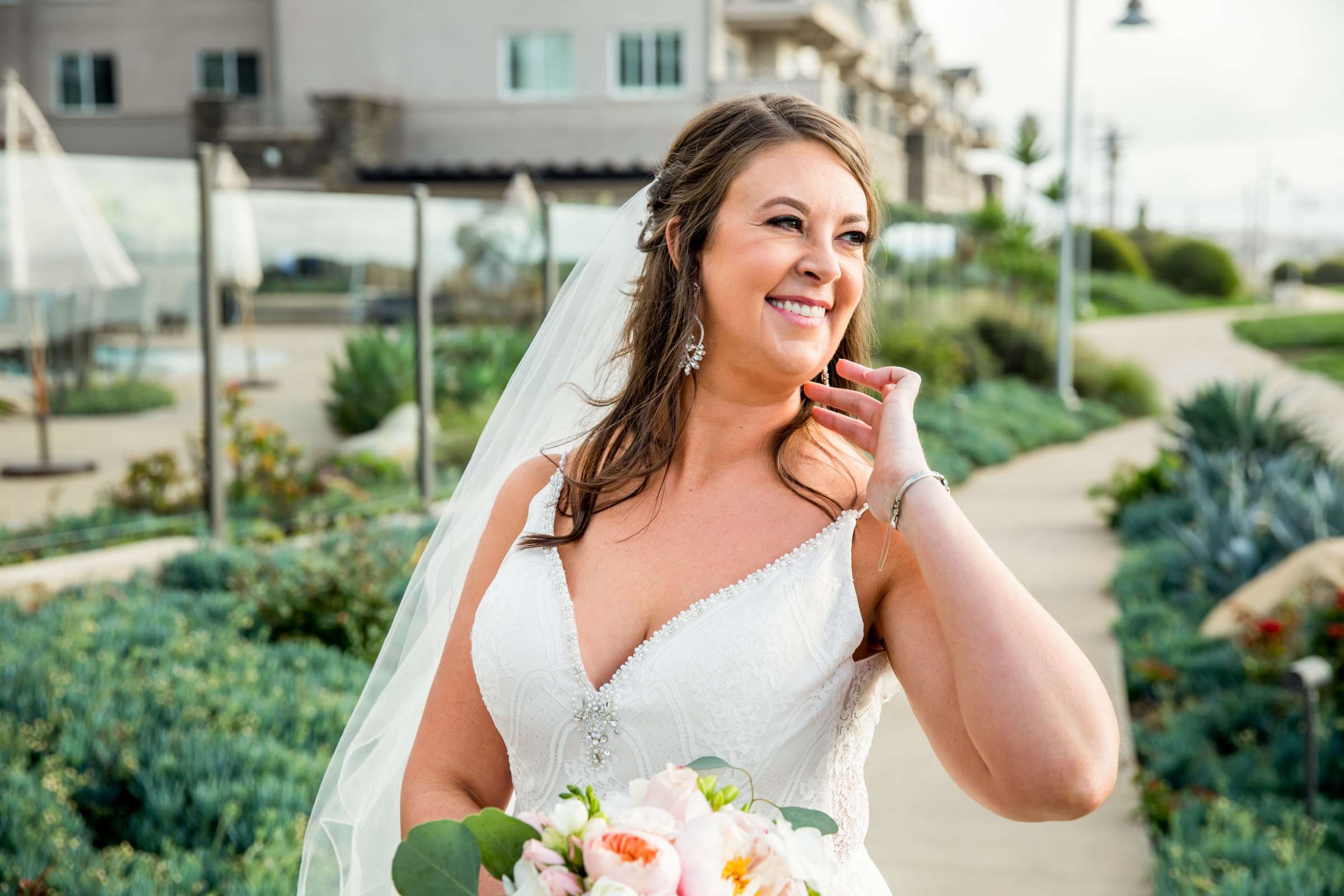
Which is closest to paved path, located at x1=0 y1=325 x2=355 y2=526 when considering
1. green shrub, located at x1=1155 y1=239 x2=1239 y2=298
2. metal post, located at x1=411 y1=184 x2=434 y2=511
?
metal post, located at x1=411 y1=184 x2=434 y2=511

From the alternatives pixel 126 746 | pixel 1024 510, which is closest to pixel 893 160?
pixel 1024 510

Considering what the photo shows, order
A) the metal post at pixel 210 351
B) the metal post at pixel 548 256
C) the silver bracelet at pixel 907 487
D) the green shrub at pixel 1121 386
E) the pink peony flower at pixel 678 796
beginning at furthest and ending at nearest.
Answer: the green shrub at pixel 1121 386 < the metal post at pixel 548 256 < the metal post at pixel 210 351 < the silver bracelet at pixel 907 487 < the pink peony flower at pixel 678 796

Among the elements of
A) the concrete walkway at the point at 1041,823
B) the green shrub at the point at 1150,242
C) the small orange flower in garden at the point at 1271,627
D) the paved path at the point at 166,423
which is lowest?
the concrete walkway at the point at 1041,823

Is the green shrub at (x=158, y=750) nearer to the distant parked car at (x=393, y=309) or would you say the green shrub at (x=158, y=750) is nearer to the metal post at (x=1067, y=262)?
the distant parked car at (x=393, y=309)

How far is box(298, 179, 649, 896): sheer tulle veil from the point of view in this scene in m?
2.65

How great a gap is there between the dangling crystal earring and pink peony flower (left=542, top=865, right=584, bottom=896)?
1151 mm

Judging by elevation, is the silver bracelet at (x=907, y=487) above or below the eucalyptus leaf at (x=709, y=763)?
above

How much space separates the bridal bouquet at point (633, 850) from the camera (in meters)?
1.37

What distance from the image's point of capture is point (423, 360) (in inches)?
373

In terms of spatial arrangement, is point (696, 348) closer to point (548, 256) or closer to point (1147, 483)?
point (548, 256)

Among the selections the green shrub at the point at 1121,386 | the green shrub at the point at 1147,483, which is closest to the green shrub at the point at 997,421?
the green shrub at the point at 1121,386

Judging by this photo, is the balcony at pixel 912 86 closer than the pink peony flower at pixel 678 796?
No

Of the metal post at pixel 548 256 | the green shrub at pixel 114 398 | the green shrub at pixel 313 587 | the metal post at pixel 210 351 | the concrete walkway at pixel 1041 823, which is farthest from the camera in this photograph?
the metal post at pixel 548 256

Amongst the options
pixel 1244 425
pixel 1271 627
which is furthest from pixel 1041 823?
pixel 1244 425
